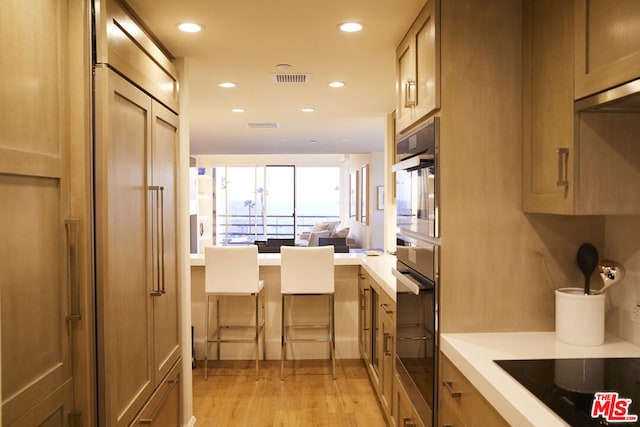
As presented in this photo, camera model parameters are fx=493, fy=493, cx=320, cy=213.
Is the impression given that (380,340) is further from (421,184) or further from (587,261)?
(587,261)

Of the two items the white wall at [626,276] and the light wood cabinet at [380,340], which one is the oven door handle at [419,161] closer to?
the white wall at [626,276]

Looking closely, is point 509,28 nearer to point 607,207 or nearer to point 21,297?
point 607,207

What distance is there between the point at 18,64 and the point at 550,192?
69.0 inches

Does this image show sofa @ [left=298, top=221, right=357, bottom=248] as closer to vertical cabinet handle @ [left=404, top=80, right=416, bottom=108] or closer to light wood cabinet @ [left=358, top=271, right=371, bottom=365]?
light wood cabinet @ [left=358, top=271, right=371, bottom=365]

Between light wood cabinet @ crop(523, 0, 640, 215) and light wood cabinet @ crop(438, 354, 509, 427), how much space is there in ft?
2.25

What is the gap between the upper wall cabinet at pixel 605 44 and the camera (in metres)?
1.33

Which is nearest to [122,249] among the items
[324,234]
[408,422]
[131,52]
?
[131,52]

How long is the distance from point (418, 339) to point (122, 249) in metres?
1.35

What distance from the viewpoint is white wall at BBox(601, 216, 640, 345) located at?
1.86 metres

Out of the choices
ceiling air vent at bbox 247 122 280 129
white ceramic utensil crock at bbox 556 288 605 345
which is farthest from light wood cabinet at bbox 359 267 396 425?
ceiling air vent at bbox 247 122 280 129

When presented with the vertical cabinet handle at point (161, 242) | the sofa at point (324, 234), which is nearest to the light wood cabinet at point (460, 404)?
the vertical cabinet handle at point (161, 242)

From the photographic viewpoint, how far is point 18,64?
4.54 feet

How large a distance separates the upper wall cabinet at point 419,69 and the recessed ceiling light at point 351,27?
0.26m

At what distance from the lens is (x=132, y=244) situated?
209 centimetres
